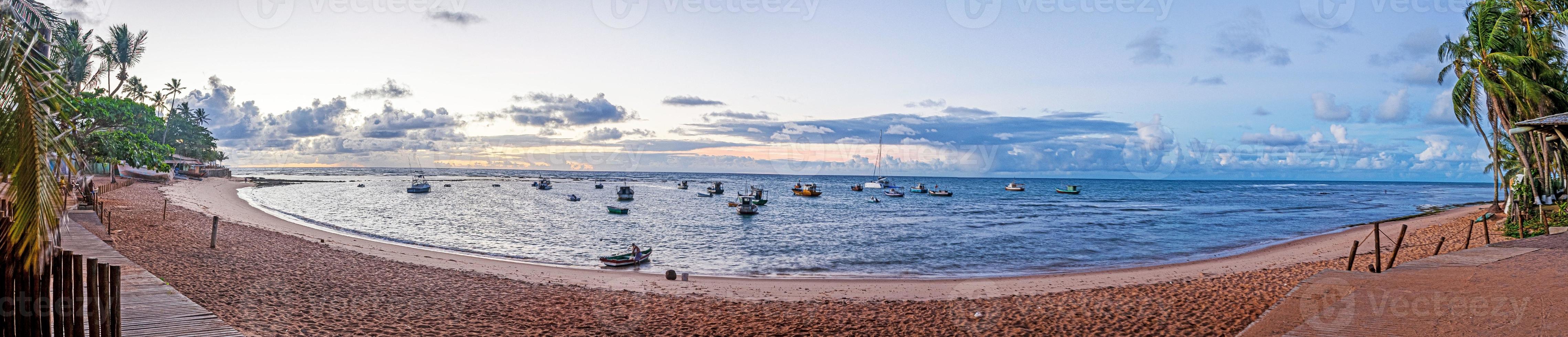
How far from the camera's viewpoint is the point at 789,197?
83875mm

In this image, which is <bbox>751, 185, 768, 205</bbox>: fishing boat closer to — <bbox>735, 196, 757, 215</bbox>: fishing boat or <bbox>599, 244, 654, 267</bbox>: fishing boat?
<bbox>735, 196, 757, 215</bbox>: fishing boat

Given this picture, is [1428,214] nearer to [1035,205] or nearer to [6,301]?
[1035,205]

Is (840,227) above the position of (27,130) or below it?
below

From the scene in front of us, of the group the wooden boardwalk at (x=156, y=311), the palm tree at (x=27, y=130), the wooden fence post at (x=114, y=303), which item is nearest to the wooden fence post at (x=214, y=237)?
the wooden boardwalk at (x=156, y=311)

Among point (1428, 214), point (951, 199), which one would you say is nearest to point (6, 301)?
point (1428, 214)

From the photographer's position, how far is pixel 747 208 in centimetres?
5056

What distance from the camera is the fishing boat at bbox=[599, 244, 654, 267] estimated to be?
Answer: 22.9m

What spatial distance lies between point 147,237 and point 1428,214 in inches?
2808

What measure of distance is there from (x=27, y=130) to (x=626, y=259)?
62.1ft

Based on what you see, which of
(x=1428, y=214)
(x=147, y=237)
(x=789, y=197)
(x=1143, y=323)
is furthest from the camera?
(x=789, y=197)

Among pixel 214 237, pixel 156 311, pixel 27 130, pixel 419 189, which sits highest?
pixel 27 130

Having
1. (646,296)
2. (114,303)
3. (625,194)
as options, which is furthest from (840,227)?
(114,303)

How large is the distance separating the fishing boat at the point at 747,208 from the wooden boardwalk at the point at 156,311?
4030 centimetres

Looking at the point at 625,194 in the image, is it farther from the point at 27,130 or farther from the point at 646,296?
the point at 27,130
